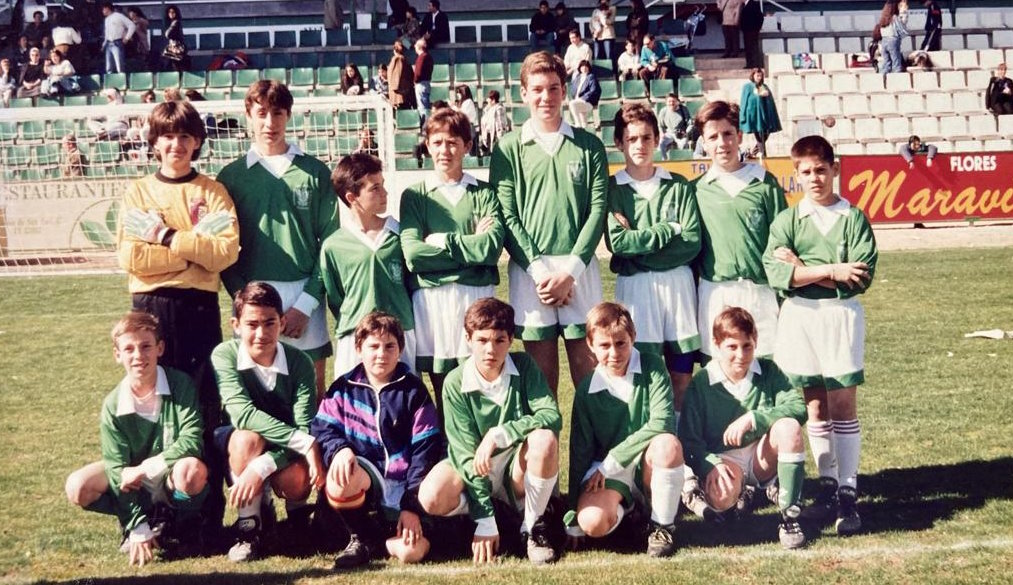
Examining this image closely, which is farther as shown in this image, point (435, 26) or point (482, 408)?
point (435, 26)

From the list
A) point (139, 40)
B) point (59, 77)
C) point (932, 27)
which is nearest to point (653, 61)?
point (932, 27)

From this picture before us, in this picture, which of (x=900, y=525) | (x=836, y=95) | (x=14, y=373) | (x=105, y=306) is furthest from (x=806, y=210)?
(x=836, y=95)

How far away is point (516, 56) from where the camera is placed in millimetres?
23469

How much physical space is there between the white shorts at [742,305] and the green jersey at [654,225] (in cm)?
18

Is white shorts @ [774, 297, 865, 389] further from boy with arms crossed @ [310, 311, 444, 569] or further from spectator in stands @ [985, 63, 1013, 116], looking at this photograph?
spectator in stands @ [985, 63, 1013, 116]

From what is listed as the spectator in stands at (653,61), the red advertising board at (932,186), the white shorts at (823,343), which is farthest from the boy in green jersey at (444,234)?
the spectator in stands at (653,61)

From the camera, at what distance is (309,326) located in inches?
200

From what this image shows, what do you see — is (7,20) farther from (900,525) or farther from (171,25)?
(900,525)

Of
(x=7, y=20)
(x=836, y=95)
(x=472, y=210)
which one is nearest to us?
(x=472, y=210)

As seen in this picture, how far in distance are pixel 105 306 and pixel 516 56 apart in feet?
44.0

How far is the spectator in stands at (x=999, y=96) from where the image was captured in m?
21.2

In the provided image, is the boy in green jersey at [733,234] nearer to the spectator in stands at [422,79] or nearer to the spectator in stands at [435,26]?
the spectator in stands at [422,79]

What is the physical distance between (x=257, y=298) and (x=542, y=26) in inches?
720

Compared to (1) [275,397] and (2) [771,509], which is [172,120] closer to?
(1) [275,397]
